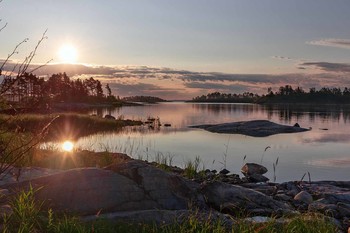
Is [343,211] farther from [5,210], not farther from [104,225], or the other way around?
Answer: [5,210]

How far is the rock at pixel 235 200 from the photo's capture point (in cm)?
1059

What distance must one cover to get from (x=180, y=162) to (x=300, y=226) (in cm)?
1749

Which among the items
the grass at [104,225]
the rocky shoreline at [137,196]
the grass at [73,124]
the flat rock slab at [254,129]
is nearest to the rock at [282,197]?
the rocky shoreline at [137,196]

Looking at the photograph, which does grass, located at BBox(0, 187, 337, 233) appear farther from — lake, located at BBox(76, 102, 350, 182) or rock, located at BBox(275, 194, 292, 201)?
lake, located at BBox(76, 102, 350, 182)

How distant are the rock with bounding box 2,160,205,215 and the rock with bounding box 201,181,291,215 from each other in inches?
18.8

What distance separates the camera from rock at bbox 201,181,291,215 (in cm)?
1059

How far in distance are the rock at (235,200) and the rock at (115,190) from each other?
479 millimetres

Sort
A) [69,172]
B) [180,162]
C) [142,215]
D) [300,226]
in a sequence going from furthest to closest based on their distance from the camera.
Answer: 1. [180,162]
2. [69,172]
3. [142,215]
4. [300,226]

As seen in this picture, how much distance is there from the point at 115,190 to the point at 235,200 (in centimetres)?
327

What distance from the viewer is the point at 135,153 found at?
1058 inches

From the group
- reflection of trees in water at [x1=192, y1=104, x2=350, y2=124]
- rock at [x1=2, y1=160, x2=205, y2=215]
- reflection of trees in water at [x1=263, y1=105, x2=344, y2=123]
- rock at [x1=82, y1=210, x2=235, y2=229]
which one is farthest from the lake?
reflection of trees in water at [x1=263, y1=105, x2=344, y2=123]

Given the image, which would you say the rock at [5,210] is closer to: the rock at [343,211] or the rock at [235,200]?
the rock at [235,200]

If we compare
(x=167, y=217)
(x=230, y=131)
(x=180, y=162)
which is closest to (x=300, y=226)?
(x=167, y=217)

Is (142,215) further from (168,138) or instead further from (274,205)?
(168,138)
